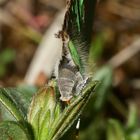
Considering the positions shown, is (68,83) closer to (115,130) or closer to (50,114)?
(50,114)

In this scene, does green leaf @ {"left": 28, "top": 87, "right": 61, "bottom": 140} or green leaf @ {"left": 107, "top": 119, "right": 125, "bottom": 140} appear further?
green leaf @ {"left": 107, "top": 119, "right": 125, "bottom": 140}

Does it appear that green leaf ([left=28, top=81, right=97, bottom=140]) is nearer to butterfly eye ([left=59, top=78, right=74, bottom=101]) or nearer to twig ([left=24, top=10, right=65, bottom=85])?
butterfly eye ([left=59, top=78, right=74, bottom=101])

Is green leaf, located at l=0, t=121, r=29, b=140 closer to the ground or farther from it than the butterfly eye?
closer to the ground

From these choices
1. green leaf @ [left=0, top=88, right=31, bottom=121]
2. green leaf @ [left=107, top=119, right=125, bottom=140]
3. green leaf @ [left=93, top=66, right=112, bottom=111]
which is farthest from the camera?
green leaf @ [left=93, top=66, right=112, bottom=111]

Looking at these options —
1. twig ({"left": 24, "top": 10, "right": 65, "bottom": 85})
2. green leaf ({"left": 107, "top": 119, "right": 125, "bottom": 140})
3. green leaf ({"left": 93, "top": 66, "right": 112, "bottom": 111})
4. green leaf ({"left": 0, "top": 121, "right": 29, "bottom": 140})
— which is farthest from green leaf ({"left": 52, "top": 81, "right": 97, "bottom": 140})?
twig ({"left": 24, "top": 10, "right": 65, "bottom": 85})

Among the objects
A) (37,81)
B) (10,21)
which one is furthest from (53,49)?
(10,21)
